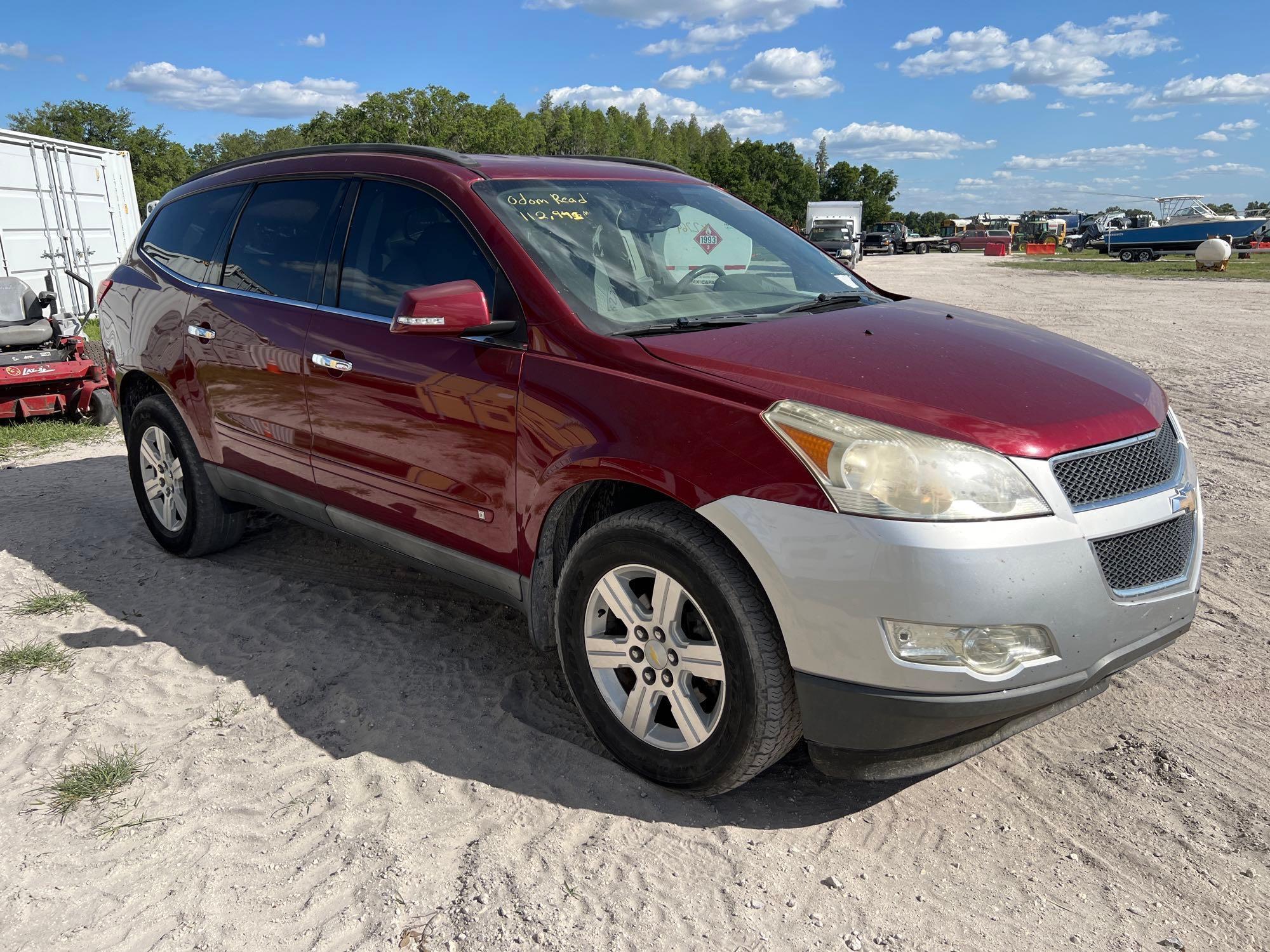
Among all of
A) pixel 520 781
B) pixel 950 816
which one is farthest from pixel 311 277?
pixel 950 816

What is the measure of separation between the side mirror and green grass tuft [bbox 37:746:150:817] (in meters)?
1.74

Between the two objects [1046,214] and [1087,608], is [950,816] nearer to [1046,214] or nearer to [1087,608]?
[1087,608]

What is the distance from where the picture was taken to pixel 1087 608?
2475 mm

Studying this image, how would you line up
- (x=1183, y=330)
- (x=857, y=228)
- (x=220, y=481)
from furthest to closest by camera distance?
1. (x=857, y=228)
2. (x=1183, y=330)
3. (x=220, y=481)

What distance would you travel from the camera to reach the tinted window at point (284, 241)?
4.02 m

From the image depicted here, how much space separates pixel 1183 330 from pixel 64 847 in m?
15.2

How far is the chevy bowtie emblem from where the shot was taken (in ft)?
9.07

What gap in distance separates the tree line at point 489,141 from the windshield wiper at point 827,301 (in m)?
40.3

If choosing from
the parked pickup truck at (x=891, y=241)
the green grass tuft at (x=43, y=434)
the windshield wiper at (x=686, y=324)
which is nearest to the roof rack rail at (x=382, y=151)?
the windshield wiper at (x=686, y=324)

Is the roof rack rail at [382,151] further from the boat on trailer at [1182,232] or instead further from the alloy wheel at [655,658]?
the boat on trailer at [1182,232]

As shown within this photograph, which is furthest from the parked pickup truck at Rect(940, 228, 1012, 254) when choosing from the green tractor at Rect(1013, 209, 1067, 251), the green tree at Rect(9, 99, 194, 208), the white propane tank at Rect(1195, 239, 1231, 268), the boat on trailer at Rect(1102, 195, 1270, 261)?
the green tree at Rect(9, 99, 194, 208)

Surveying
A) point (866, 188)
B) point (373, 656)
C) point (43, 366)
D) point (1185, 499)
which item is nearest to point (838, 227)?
point (43, 366)

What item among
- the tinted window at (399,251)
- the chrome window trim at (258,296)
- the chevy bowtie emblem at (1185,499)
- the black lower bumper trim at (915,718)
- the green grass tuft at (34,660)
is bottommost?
the green grass tuft at (34,660)

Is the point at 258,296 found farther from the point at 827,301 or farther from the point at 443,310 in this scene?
the point at 827,301
